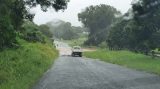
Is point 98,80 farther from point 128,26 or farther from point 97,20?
point 97,20

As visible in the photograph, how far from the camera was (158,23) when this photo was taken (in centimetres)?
5097

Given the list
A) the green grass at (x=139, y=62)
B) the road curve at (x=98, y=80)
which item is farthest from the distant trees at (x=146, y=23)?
the road curve at (x=98, y=80)

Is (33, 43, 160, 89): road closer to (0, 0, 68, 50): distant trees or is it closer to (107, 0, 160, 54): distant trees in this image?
(0, 0, 68, 50): distant trees

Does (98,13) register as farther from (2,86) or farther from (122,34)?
(2,86)

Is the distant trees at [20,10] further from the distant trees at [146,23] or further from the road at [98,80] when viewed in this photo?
the distant trees at [146,23]

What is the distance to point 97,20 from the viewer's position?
162125 mm

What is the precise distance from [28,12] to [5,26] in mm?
2208

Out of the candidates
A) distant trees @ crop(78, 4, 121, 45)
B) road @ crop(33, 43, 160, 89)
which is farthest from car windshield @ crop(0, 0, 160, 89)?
distant trees @ crop(78, 4, 121, 45)

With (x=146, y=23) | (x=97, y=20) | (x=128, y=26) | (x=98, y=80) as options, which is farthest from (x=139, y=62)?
(x=97, y=20)

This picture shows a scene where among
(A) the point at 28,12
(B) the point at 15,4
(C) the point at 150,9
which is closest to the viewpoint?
(B) the point at 15,4

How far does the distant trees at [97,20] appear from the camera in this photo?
520 ft

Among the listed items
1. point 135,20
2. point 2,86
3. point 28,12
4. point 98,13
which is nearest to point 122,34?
point 135,20

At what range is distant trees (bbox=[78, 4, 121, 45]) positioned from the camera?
159 metres

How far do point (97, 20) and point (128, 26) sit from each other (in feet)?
315
